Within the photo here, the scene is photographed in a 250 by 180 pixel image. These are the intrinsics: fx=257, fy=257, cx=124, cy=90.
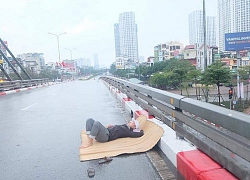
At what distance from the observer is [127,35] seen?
150m

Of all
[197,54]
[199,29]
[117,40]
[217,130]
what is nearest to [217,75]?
[217,130]

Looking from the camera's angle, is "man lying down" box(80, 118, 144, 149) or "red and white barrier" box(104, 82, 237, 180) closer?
"red and white barrier" box(104, 82, 237, 180)

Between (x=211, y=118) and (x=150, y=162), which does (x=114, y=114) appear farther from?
(x=211, y=118)

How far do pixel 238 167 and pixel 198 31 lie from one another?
10991cm

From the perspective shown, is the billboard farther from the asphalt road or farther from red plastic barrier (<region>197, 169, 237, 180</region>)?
red plastic barrier (<region>197, 169, 237, 180</region>)

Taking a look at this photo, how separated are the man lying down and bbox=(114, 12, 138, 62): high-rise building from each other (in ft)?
473

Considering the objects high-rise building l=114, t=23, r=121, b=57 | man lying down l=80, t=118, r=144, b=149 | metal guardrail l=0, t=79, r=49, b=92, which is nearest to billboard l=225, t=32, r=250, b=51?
metal guardrail l=0, t=79, r=49, b=92

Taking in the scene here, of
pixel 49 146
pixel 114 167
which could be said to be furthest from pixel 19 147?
pixel 114 167

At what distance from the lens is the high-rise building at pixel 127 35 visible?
147625 mm

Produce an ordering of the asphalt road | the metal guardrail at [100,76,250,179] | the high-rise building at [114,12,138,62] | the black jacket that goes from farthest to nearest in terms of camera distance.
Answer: the high-rise building at [114,12,138,62]
the black jacket
the asphalt road
the metal guardrail at [100,76,250,179]

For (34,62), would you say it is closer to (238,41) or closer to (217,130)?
(238,41)

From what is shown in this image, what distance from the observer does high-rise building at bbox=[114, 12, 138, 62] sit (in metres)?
148

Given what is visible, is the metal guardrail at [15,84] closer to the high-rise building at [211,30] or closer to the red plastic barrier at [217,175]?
the red plastic barrier at [217,175]

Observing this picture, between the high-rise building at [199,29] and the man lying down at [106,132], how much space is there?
102m
